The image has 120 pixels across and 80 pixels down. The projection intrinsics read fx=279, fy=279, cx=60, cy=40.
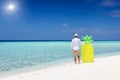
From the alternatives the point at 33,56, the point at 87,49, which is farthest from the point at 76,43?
the point at 33,56

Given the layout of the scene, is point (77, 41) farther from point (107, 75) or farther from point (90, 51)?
point (107, 75)

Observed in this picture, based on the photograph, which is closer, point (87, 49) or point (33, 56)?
point (87, 49)

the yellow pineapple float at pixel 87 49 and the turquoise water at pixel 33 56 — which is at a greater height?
the yellow pineapple float at pixel 87 49

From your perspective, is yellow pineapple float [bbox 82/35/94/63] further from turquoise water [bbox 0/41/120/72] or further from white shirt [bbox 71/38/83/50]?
turquoise water [bbox 0/41/120/72]

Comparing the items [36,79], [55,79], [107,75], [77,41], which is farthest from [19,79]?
[77,41]

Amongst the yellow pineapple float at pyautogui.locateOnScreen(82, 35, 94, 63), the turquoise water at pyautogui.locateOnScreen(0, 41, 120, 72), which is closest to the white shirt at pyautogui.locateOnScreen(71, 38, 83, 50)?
the yellow pineapple float at pyautogui.locateOnScreen(82, 35, 94, 63)

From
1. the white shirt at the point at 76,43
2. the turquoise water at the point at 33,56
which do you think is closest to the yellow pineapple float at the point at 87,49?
the white shirt at the point at 76,43

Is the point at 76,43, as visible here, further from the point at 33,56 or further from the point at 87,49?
the point at 33,56

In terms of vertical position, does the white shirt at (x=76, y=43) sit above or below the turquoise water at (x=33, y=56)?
above

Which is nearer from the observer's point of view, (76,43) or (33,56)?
(76,43)

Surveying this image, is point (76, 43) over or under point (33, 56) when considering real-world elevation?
over

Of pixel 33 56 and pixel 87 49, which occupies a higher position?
pixel 87 49

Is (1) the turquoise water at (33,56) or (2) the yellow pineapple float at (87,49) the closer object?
(2) the yellow pineapple float at (87,49)

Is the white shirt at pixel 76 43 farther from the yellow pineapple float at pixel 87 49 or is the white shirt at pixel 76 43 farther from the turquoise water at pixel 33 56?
the turquoise water at pixel 33 56
